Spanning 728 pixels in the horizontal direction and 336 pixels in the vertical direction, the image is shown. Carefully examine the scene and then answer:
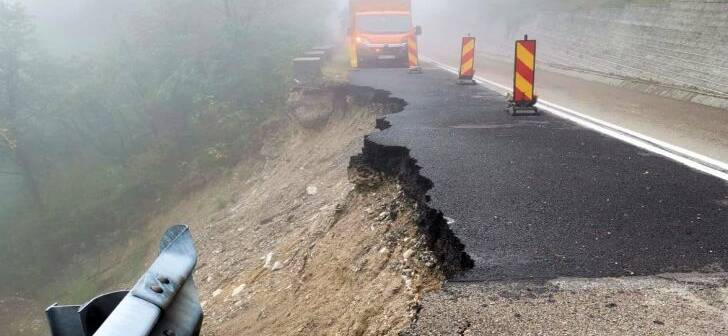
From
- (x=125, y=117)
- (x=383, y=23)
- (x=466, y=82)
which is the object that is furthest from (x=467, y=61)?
(x=125, y=117)

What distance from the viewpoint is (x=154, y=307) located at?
1877 millimetres

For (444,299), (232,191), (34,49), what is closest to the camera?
(444,299)

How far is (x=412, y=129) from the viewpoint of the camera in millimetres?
7309

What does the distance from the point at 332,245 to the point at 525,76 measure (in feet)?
17.2

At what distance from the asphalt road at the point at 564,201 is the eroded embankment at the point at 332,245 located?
11.5 inches

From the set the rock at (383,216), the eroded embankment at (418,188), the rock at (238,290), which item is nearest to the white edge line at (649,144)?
the eroded embankment at (418,188)

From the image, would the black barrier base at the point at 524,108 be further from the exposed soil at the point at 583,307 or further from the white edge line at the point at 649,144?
the exposed soil at the point at 583,307

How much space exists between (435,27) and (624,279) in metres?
50.5

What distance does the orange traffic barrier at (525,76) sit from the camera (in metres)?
8.61

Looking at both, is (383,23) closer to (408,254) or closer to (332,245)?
(332,245)

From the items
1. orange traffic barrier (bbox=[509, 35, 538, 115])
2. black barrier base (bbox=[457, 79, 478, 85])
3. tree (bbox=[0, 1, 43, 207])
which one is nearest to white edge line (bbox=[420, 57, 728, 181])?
orange traffic barrier (bbox=[509, 35, 538, 115])

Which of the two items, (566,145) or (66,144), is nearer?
(566,145)

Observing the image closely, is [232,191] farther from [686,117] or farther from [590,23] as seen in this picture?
[590,23]

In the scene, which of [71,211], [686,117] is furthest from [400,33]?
[71,211]
